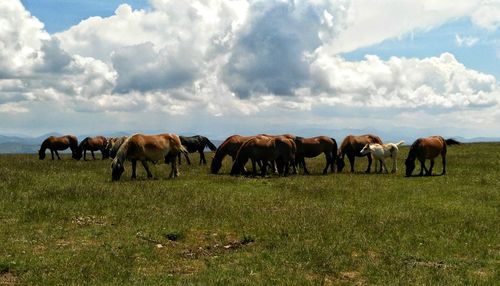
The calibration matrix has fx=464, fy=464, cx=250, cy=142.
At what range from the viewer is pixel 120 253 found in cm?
1193

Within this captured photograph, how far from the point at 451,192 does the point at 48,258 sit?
59.6ft

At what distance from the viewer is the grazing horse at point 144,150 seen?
25.9 meters

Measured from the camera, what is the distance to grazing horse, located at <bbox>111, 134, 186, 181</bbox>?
25.9 metres

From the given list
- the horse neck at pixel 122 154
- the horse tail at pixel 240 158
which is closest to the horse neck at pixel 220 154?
the horse tail at pixel 240 158

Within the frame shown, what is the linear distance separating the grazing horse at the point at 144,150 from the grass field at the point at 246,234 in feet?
9.20

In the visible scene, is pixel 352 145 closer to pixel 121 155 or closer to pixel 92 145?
pixel 121 155

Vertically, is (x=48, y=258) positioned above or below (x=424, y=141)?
below

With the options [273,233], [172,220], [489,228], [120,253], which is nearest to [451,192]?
[489,228]

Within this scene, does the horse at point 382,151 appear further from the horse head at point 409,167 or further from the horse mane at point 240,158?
the horse mane at point 240,158

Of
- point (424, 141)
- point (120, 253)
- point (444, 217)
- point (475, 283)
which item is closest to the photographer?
point (475, 283)

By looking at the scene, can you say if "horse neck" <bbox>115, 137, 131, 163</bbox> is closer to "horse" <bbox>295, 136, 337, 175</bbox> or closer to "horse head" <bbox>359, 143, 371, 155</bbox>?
"horse" <bbox>295, 136, 337, 175</bbox>

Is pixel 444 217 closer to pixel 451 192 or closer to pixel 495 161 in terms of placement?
pixel 451 192

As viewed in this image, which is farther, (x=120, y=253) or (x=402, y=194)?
(x=402, y=194)

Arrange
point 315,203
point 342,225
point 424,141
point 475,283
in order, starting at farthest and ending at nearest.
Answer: point 424,141
point 315,203
point 342,225
point 475,283
